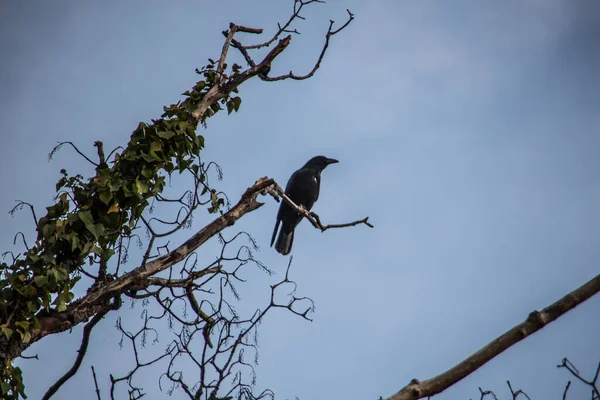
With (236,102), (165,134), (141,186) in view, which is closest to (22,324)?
(141,186)

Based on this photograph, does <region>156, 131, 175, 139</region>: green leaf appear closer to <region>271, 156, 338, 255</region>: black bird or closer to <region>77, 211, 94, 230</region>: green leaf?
<region>77, 211, 94, 230</region>: green leaf

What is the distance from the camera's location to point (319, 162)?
29.4ft

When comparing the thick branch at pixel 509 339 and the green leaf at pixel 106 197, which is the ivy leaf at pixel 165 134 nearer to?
the green leaf at pixel 106 197

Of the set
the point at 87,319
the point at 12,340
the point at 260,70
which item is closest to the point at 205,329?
the point at 87,319

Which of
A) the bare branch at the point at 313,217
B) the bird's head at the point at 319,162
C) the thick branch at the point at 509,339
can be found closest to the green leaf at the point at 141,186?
the bare branch at the point at 313,217

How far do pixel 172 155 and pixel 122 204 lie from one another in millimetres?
503

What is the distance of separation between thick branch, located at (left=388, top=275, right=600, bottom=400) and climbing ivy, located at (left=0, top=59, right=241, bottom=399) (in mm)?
2781

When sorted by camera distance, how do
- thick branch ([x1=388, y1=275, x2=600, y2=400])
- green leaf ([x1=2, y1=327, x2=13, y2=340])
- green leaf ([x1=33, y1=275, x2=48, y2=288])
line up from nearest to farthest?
thick branch ([x1=388, y1=275, x2=600, y2=400]) < green leaf ([x1=2, y1=327, x2=13, y2=340]) < green leaf ([x1=33, y1=275, x2=48, y2=288])

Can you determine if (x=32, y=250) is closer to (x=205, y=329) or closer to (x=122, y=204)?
(x=122, y=204)

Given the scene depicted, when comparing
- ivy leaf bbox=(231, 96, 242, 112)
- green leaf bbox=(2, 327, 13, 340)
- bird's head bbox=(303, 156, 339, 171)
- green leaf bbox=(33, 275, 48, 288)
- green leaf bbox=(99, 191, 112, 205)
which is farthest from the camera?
bird's head bbox=(303, 156, 339, 171)

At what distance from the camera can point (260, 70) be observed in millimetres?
4996

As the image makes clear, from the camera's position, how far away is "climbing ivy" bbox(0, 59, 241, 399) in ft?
12.8

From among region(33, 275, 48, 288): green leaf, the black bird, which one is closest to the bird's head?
the black bird

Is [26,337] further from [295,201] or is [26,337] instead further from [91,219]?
[295,201]
